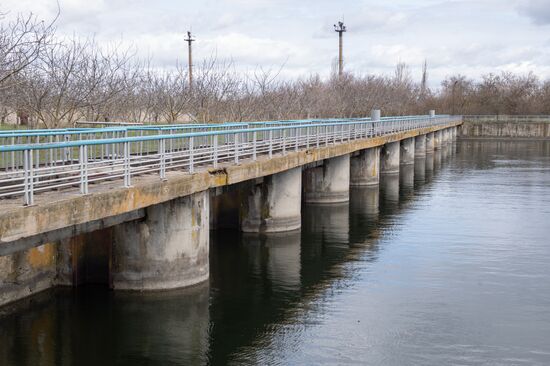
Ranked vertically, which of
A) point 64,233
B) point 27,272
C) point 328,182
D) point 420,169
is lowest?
point 27,272

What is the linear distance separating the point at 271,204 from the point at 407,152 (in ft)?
104

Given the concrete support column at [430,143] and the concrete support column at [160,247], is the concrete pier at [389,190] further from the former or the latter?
the concrete support column at [430,143]

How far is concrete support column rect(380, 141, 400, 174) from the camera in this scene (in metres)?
46.1

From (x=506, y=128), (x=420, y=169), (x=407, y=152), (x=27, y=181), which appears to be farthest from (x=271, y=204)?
(x=506, y=128)

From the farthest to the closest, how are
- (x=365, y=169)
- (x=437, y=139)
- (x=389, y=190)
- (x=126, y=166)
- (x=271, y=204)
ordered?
(x=437, y=139) → (x=365, y=169) → (x=389, y=190) → (x=271, y=204) → (x=126, y=166)

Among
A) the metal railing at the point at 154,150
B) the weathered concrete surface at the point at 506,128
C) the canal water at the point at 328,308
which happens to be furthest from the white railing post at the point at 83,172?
the weathered concrete surface at the point at 506,128

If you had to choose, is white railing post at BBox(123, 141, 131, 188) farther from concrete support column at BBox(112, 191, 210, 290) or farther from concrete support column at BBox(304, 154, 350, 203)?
concrete support column at BBox(304, 154, 350, 203)

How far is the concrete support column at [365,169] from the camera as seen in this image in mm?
38781

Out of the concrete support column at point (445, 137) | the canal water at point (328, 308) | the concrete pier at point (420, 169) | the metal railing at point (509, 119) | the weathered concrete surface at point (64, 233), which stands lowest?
the canal water at point (328, 308)

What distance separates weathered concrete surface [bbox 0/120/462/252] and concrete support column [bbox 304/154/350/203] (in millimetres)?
10512

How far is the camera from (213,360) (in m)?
13.2

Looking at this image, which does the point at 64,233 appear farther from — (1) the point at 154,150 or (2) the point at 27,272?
(1) the point at 154,150

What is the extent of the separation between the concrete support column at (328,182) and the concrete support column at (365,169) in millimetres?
6813

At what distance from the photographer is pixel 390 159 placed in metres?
46.2
